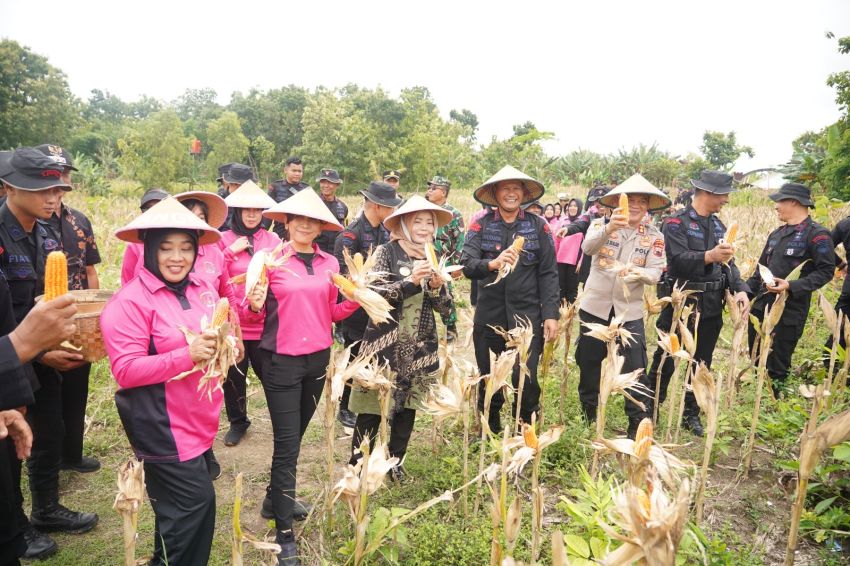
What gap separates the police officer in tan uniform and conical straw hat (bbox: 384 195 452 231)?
1428 mm

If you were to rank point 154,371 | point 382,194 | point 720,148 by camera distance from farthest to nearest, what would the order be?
point 720,148, point 382,194, point 154,371

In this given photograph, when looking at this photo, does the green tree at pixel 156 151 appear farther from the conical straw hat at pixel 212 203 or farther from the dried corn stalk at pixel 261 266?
the dried corn stalk at pixel 261 266

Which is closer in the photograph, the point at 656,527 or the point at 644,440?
the point at 656,527

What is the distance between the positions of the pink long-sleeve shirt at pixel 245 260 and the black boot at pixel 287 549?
4.75 ft

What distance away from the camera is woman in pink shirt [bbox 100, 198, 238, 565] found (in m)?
2.27

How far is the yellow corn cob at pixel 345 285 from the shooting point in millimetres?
3101

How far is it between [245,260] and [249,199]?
1.78 ft

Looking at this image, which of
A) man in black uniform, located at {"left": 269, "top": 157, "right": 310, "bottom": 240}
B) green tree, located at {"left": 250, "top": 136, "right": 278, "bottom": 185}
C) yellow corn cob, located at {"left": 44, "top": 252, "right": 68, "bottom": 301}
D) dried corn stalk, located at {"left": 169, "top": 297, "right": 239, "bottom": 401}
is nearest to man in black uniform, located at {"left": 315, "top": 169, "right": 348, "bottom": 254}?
man in black uniform, located at {"left": 269, "top": 157, "right": 310, "bottom": 240}

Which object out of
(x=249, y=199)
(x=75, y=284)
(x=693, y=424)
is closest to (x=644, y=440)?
(x=693, y=424)

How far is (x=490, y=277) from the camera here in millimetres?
4379

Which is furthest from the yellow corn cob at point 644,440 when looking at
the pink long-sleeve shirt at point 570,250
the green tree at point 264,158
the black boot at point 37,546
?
the green tree at point 264,158

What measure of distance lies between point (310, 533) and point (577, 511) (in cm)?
184

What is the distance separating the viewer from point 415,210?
346cm

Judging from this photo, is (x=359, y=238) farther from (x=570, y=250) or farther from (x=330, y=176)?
(x=570, y=250)
